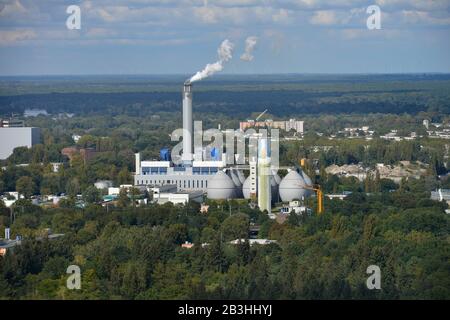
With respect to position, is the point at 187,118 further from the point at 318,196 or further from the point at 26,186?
the point at 318,196

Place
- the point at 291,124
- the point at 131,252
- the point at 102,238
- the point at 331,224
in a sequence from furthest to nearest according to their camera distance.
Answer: the point at 291,124
the point at 331,224
the point at 102,238
the point at 131,252

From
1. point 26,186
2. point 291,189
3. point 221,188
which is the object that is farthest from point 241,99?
point 291,189

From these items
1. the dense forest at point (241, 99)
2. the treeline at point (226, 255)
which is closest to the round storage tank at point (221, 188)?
the treeline at point (226, 255)

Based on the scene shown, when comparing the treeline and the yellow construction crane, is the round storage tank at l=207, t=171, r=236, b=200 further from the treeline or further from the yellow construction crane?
the treeline

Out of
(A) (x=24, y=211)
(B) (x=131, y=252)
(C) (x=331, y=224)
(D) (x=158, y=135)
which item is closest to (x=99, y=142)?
(D) (x=158, y=135)

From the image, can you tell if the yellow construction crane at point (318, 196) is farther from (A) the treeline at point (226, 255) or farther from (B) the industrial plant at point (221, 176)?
(A) the treeline at point (226, 255)

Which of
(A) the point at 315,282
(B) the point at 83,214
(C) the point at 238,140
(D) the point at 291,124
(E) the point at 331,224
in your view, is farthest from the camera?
(D) the point at 291,124
